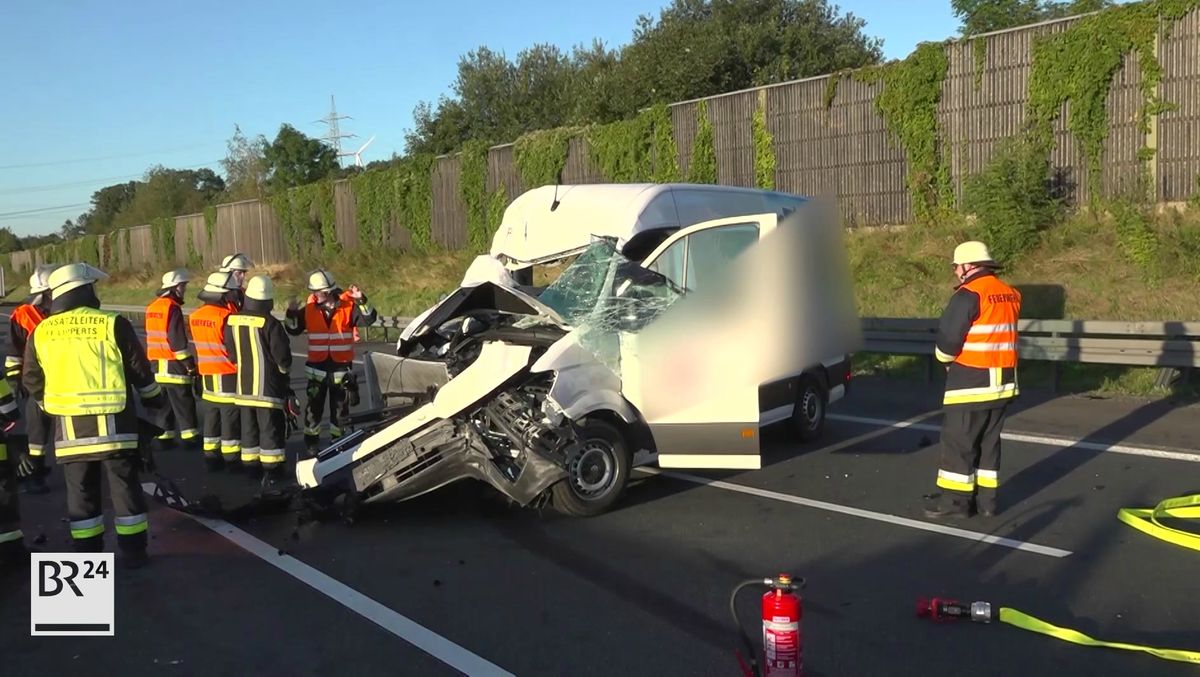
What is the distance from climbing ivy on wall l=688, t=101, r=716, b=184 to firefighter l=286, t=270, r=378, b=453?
42.7 feet

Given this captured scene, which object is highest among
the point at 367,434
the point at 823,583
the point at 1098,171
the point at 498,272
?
the point at 1098,171

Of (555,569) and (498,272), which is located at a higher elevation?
(498,272)

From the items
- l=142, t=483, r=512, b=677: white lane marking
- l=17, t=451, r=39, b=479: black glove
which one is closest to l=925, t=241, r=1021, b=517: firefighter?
l=142, t=483, r=512, b=677: white lane marking

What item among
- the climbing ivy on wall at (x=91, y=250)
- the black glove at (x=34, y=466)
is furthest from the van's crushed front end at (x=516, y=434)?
the climbing ivy on wall at (x=91, y=250)

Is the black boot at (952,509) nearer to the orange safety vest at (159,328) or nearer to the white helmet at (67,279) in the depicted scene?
the white helmet at (67,279)

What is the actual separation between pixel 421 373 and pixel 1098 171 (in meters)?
12.1

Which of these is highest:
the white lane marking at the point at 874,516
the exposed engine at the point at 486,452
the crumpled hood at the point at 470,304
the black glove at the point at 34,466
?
the crumpled hood at the point at 470,304

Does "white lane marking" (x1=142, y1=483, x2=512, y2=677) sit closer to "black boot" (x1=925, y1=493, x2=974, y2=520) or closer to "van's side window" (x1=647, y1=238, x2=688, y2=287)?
"van's side window" (x1=647, y1=238, x2=688, y2=287)

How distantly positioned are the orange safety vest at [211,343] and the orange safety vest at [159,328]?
88 cm

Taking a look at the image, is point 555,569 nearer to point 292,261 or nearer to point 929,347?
point 929,347

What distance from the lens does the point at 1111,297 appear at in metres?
13.4

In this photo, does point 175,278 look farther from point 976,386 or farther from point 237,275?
point 976,386

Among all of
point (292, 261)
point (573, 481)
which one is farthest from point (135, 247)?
point (573, 481)

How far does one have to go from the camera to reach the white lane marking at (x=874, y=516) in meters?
5.83
